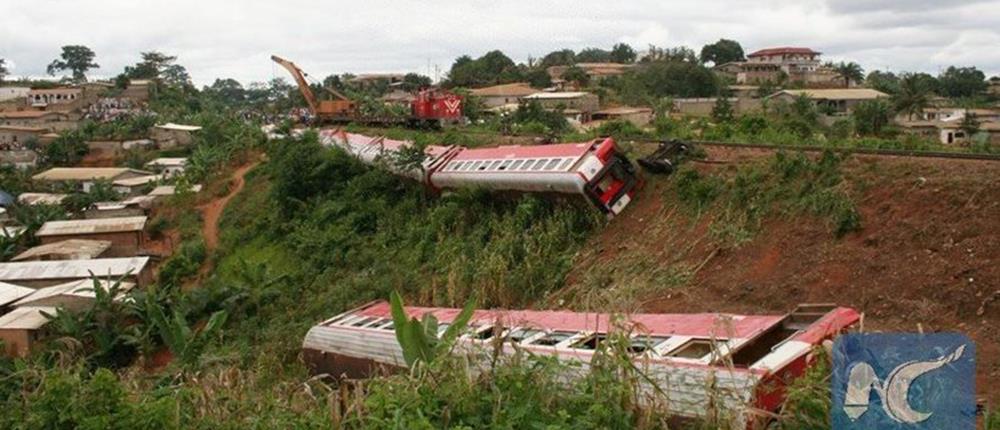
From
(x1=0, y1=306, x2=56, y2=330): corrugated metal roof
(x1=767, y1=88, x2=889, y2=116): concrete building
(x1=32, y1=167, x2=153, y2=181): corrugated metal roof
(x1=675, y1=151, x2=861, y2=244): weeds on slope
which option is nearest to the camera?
(x1=675, y1=151, x2=861, y2=244): weeds on slope

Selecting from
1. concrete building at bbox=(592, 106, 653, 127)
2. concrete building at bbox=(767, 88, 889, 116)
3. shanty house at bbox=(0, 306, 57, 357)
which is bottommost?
shanty house at bbox=(0, 306, 57, 357)

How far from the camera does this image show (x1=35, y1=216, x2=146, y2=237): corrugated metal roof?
2856 cm

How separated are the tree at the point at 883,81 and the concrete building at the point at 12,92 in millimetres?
65175

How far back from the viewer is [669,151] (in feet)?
55.0

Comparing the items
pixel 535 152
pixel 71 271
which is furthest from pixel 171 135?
pixel 535 152

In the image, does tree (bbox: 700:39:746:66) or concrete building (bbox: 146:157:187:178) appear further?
tree (bbox: 700:39:746:66)

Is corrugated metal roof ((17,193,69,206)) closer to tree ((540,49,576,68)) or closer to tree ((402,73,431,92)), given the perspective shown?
tree ((402,73,431,92))

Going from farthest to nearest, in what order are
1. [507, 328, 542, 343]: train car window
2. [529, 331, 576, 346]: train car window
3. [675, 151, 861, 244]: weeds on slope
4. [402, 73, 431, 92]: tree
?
[402, 73, 431, 92]: tree, [675, 151, 861, 244]: weeds on slope, [507, 328, 542, 343]: train car window, [529, 331, 576, 346]: train car window

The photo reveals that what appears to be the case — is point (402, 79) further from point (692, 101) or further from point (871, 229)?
point (871, 229)

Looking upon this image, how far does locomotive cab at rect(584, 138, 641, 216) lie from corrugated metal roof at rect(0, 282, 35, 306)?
14127 mm

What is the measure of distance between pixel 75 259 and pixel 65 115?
Result: 39783mm

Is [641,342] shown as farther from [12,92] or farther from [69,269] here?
[12,92]

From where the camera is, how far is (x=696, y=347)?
8062mm

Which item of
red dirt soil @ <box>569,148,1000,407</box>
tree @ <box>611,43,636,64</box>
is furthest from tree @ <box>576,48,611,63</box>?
red dirt soil @ <box>569,148,1000,407</box>
